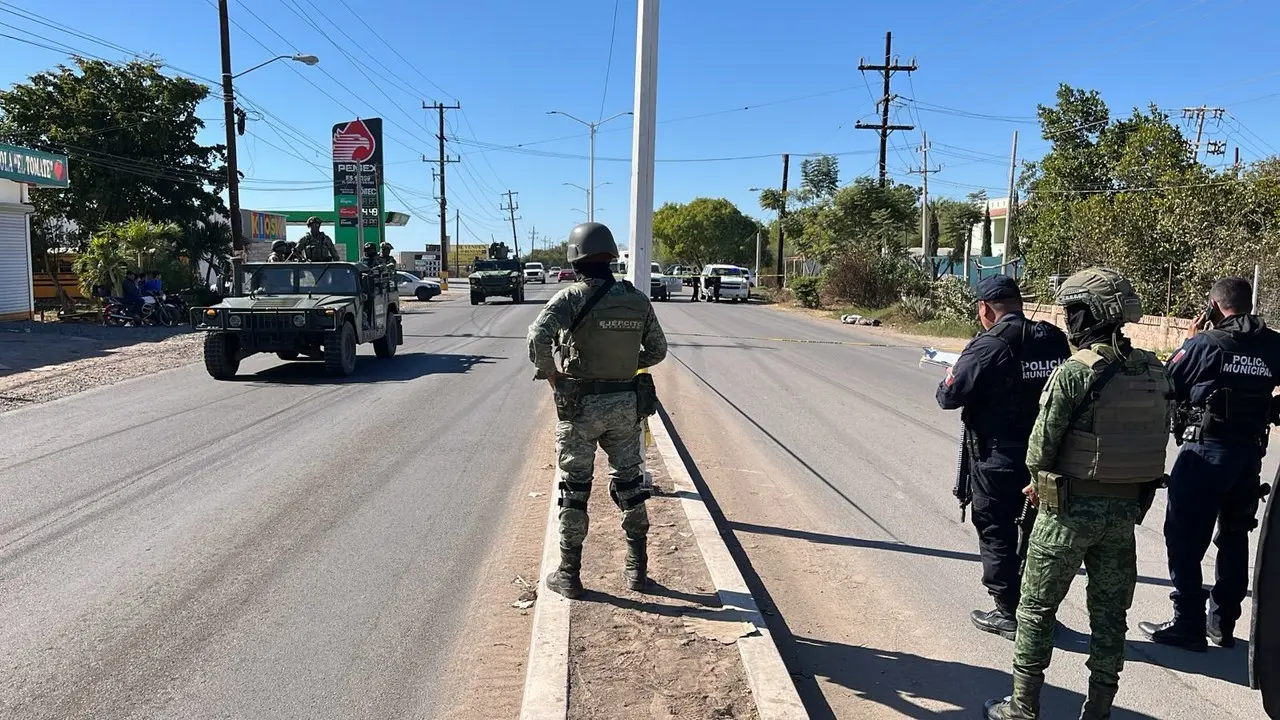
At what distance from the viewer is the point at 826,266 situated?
37312 mm

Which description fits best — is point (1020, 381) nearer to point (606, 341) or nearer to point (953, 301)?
point (606, 341)

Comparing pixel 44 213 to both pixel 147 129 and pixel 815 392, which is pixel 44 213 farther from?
pixel 815 392

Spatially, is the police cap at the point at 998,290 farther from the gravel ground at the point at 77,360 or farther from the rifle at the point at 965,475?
the gravel ground at the point at 77,360

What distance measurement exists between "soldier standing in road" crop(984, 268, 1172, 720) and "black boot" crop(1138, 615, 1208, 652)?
48.2 inches

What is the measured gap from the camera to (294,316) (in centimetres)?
1216

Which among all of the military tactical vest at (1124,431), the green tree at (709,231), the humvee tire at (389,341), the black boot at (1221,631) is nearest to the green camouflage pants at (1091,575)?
the military tactical vest at (1124,431)

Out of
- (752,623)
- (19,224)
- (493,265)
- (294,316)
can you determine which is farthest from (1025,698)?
(493,265)

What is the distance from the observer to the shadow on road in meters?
12.5

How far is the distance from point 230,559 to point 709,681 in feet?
9.76

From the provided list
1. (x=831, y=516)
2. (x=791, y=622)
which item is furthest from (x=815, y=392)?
(x=791, y=622)

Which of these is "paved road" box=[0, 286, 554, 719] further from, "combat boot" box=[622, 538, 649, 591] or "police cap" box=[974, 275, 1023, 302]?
"police cap" box=[974, 275, 1023, 302]

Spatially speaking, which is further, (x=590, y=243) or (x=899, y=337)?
(x=899, y=337)

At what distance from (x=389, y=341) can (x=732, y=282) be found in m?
30.0

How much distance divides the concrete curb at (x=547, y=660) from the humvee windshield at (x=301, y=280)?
1014 cm
